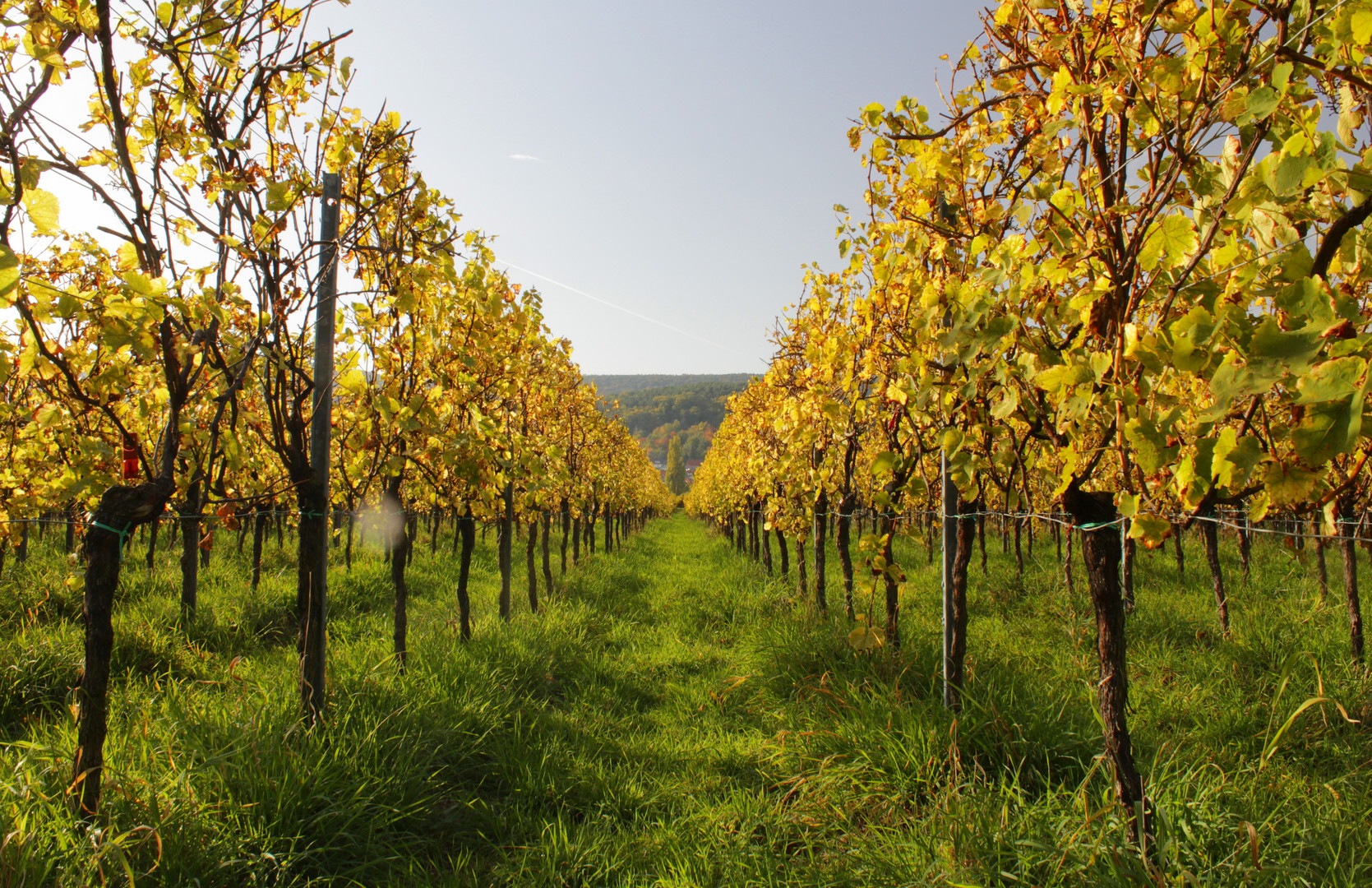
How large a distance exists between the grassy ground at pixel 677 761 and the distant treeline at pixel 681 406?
413 feet

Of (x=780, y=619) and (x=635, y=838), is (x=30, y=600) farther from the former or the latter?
(x=780, y=619)

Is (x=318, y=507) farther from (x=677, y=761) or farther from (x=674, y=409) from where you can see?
(x=674, y=409)

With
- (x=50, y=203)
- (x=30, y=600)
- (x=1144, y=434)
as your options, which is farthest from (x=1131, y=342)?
(x=30, y=600)

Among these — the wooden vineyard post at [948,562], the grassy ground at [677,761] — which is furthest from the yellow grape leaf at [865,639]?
the wooden vineyard post at [948,562]

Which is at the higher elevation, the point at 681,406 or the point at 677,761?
the point at 681,406

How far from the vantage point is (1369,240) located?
1366 mm

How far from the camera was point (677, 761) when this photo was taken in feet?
13.0

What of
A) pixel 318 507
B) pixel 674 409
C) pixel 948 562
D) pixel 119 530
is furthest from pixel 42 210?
pixel 674 409

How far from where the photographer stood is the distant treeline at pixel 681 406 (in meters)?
144

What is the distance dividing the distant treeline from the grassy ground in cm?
12588

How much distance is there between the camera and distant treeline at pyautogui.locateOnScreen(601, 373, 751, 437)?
144 meters

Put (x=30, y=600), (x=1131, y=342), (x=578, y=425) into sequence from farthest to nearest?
(x=578, y=425), (x=30, y=600), (x=1131, y=342)

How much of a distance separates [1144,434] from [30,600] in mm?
9064

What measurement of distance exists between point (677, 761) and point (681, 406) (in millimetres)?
148965
